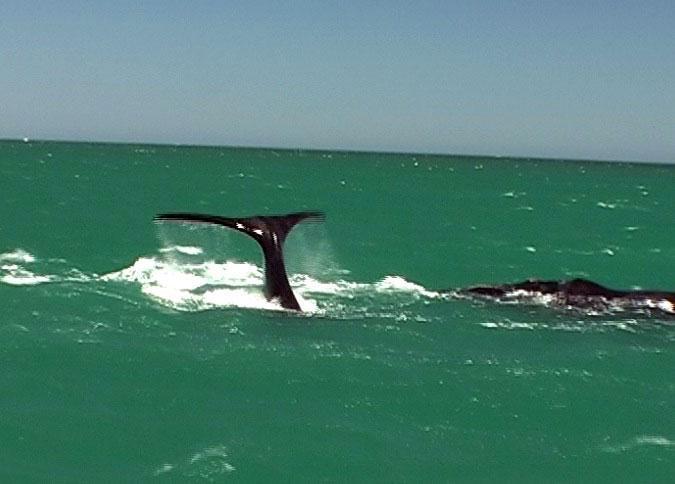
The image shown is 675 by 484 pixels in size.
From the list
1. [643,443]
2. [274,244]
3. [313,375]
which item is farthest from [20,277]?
[643,443]

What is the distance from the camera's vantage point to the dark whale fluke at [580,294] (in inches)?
1230

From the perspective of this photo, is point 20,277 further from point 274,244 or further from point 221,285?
point 274,244

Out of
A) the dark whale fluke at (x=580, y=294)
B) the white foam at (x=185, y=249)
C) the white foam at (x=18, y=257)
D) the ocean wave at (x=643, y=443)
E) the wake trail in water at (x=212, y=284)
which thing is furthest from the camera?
the white foam at (x=185, y=249)

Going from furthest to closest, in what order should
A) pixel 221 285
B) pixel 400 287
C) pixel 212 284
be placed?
pixel 400 287 → pixel 212 284 → pixel 221 285

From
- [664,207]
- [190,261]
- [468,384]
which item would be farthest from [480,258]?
[664,207]

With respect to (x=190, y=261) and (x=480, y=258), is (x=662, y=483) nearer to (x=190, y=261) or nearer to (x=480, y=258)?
(x=190, y=261)

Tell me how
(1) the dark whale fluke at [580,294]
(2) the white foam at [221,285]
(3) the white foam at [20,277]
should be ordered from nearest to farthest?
(2) the white foam at [221,285]
(1) the dark whale fluke at [580,294]
(3) the white foam at [20,277]

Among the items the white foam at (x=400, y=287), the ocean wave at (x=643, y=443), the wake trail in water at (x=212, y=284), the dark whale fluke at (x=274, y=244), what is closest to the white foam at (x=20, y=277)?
the wake trail in water at (x=212, y=284)

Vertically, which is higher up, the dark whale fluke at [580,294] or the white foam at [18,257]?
the dark whale fluke at [580,294]

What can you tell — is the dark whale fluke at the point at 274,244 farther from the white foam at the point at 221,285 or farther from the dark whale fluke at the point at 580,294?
the dark whale fluke at the point at 580,294

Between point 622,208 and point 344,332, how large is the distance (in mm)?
78925

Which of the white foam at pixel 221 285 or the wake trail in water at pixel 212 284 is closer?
the white foam at pixel 221 285

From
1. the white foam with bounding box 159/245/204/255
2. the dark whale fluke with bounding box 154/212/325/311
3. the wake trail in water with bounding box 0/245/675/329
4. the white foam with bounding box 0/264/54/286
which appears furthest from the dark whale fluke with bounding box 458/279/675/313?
the white foam with bounding box 159/245/204/255

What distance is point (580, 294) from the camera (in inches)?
1248
